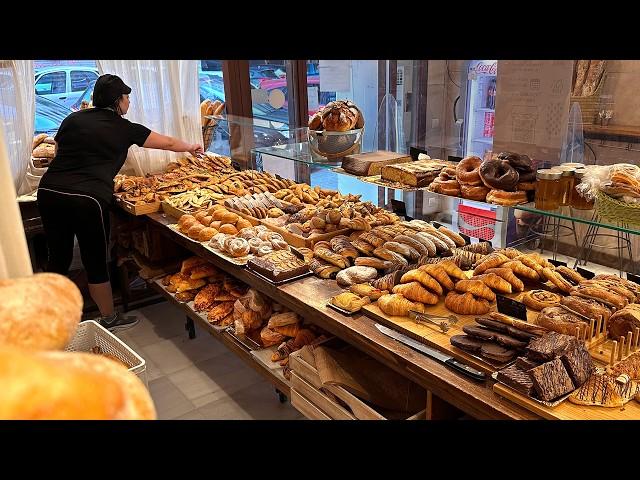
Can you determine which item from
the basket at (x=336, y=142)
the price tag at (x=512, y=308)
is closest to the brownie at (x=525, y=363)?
the price tag at (x=512, y=308)

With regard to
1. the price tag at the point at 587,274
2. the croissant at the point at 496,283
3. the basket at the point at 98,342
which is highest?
the croissant at the point at 496,283

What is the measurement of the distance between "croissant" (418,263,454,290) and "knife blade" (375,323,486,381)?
0.35 metres

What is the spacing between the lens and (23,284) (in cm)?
45

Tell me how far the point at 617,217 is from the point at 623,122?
3907 mm

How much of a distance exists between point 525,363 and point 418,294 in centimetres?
64

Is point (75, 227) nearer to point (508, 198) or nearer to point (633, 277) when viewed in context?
point (508, 198)

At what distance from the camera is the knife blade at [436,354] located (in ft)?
6.34

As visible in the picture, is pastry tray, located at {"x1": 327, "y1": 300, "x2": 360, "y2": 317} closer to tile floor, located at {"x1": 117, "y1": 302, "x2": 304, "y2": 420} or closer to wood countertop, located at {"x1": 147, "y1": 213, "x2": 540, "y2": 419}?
wood countertop, located at {"x1": 147, "y1": 213, "x2": 540, "y2": 419}

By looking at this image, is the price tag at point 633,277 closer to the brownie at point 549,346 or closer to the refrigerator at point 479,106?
the brownie at point 549,346

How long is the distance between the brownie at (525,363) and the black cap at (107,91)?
11.6ft

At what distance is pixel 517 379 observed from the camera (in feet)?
5.80

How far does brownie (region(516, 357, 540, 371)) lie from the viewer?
1.82 metres

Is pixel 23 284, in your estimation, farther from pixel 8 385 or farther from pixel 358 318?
pixel 358 318

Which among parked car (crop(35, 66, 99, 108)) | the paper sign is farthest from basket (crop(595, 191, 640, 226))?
the paper sign
